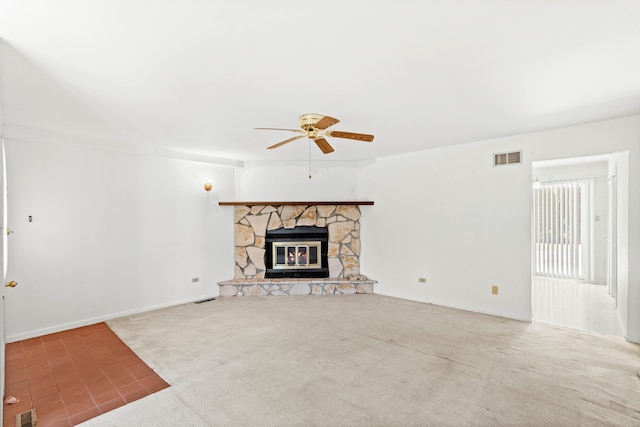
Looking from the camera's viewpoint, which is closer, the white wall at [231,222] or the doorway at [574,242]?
the white wall at [231,222]

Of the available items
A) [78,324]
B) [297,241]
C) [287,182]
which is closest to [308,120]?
[287,182]

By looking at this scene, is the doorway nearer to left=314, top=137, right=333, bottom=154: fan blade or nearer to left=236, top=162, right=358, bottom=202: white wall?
left=314, top=137, right=333, bottom=154: fan blade

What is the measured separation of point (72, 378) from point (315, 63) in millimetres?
3274

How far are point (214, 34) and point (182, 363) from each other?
271cm

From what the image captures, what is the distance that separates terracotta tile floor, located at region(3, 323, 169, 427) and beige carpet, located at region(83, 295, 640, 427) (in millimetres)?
149

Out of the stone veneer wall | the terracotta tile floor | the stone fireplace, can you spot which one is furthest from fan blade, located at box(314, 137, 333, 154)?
the terracotta tile floor

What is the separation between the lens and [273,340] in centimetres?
338

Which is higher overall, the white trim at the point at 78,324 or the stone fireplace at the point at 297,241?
the stone fireplace at the point at 297,241

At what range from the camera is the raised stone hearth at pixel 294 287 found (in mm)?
5406

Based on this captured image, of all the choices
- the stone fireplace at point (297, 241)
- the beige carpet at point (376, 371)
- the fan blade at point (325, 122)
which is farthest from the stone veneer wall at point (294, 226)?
the fan blade at point (325, 122)

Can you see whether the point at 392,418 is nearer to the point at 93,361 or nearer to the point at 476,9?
the point at 476,9

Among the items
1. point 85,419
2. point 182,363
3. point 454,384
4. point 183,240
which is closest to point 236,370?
point 182,363

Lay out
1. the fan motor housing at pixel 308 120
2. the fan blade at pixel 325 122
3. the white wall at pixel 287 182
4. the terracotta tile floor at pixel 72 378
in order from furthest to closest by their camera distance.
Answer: the white wall at pixel 287 182
the fan motor housing at pixel 308 120
the fan blade at pixel 325 122
the terracotta tile floor at pixel 72 378

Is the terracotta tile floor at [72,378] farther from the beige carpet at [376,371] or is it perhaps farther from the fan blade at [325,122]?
the fan blade at [325,122]
